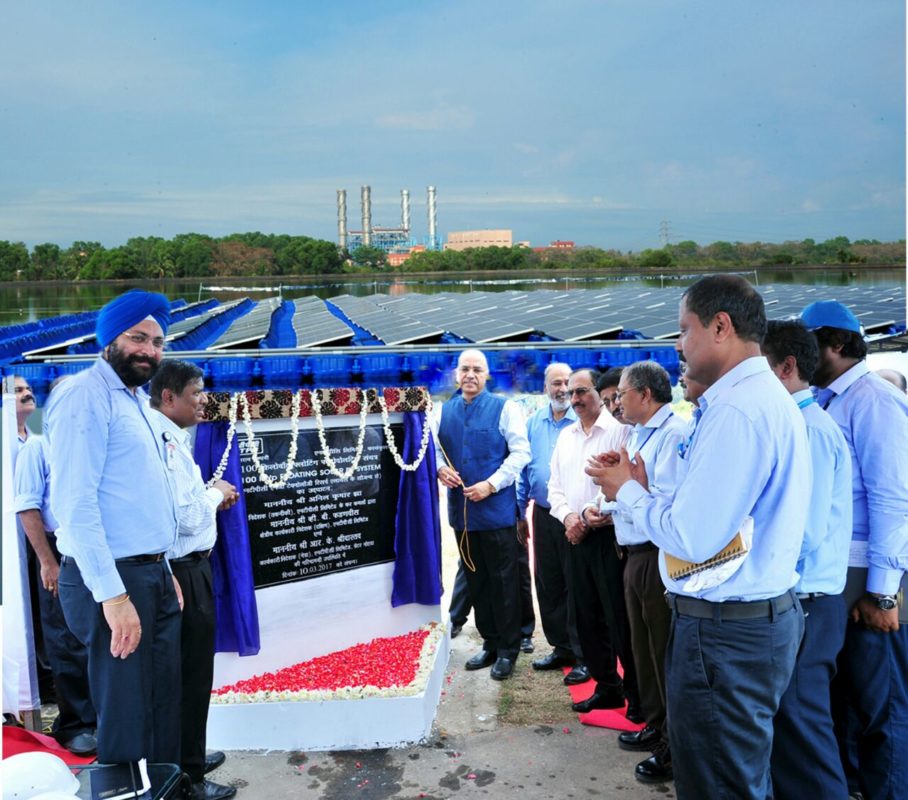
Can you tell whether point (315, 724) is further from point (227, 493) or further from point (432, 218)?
point (432, 218)

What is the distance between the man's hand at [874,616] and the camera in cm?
301

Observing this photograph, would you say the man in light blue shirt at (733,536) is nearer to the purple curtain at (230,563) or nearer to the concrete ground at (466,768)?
the concrete ground at (466,768)

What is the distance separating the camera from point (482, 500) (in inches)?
192

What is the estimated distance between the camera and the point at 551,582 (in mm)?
5180

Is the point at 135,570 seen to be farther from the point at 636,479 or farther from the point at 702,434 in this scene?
the point at 702,434

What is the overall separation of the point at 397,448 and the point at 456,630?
63.5 inches

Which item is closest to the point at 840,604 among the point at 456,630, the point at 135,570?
the point at 135,570

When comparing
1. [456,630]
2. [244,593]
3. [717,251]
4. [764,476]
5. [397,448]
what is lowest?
[456,630]

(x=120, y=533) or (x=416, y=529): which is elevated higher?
(x=120, y=533)

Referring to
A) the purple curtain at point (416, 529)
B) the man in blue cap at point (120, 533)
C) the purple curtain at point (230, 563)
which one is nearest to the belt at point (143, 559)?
the man in blue cap at point (120, 533)

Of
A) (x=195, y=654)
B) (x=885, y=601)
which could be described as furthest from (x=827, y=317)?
(x=195, y=654)

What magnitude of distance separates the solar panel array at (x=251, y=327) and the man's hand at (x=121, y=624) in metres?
1.69

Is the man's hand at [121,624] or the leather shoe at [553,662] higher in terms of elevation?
the man's hand at [121,624]

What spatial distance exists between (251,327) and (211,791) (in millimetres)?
2625
